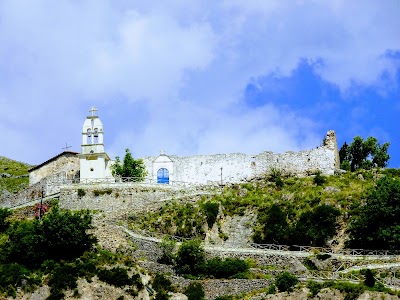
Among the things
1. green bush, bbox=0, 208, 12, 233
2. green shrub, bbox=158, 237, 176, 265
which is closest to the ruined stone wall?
green bush, bbox=0, 208, 12, 233

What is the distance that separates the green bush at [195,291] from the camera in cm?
7462

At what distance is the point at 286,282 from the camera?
2859 inches

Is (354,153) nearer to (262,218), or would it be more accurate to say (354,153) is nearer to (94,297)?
(262,218)

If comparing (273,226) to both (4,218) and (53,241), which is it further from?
(4,218)

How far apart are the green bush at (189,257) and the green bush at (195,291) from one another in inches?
85.2

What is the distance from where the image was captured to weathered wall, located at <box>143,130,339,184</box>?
96.7 metres

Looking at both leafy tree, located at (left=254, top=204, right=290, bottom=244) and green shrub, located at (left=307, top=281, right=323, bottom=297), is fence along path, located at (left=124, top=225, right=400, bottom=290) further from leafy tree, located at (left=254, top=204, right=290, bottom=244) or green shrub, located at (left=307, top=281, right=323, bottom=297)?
green shrub, located at (left=307, top=281, right=323, bottom=297)

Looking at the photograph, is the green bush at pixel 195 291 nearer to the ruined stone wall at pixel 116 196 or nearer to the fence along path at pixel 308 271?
the fence along path at pixel 308 271

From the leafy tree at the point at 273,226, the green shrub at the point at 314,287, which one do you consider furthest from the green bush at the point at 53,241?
the green shrub at the point at 314,287

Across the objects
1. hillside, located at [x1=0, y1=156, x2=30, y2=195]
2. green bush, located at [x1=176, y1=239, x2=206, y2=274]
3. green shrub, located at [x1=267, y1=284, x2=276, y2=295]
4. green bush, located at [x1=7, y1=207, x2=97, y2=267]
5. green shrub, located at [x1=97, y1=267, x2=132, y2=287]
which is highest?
hillside, located at [x1=0, y1=156, x2=30, y2=195]

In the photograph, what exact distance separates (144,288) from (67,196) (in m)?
18.8

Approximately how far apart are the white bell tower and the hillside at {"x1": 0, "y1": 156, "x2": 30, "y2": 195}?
46.9ft

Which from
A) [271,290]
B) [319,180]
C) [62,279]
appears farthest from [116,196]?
[271,290]

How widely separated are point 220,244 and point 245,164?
1535cm
